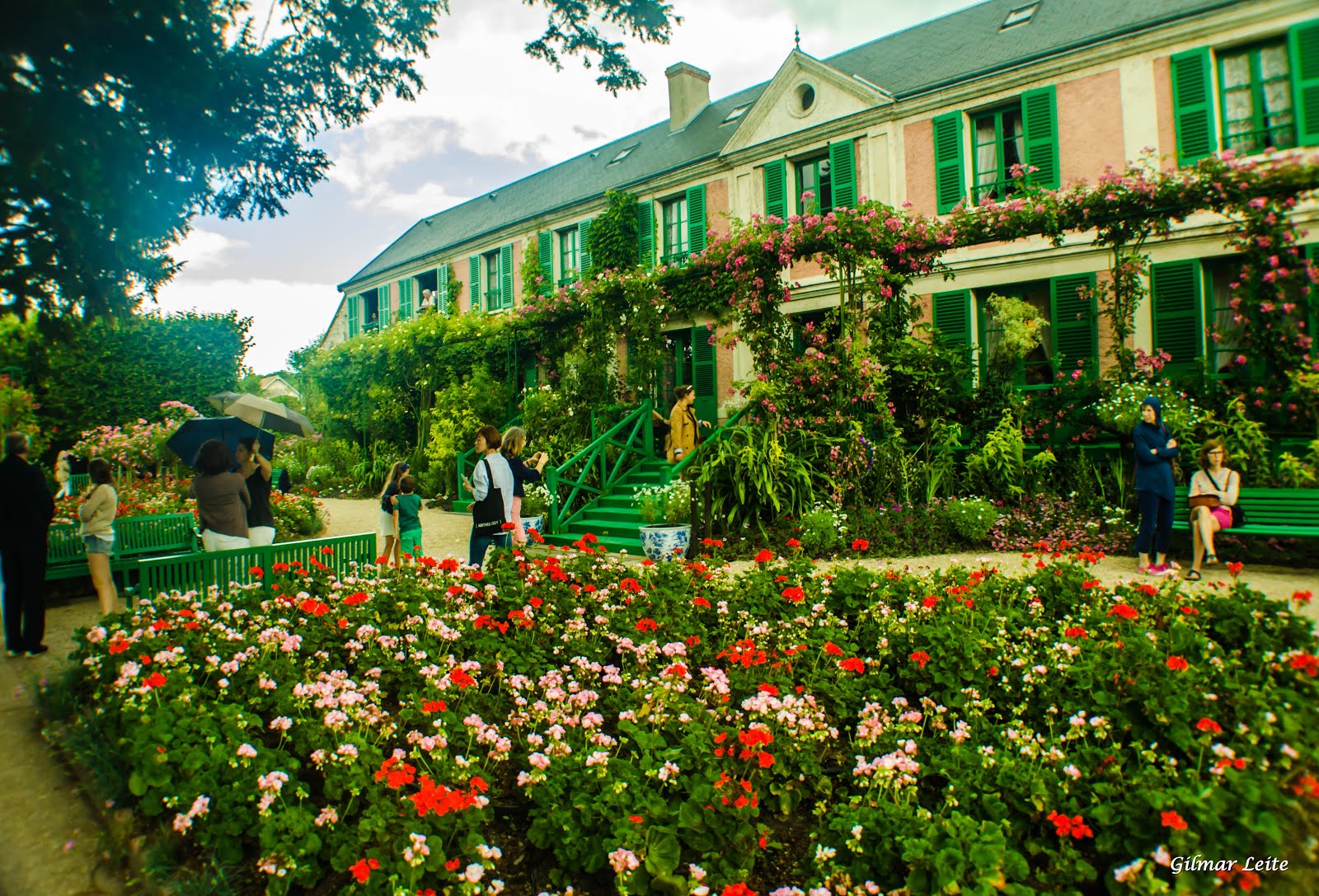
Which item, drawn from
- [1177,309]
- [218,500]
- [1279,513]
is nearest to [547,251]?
[1177,309]

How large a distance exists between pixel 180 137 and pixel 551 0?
243cm

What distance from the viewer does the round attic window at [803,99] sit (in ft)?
44.2

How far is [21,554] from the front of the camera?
205 inches

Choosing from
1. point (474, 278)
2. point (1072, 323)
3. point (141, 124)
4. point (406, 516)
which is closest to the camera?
point (141, 124)

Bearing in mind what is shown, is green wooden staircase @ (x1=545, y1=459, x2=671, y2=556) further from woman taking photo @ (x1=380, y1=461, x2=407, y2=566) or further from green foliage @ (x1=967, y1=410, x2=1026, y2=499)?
green foliage @ (x1=967, y1=410, x2=1026, y2=499)

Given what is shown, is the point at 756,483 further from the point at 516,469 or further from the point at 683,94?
the point at 683,94

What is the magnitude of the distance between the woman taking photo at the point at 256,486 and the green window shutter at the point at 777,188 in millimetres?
9744

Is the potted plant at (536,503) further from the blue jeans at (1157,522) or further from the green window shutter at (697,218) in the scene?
the blue jeans at (1157,522)

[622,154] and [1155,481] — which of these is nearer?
[1155,481]

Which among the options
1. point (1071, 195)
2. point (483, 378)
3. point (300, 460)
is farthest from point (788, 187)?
point (300, 460)

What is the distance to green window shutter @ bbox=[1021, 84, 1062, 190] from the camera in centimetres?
1112

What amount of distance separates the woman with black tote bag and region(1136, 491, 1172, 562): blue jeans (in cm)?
551

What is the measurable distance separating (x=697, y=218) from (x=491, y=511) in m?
10.3

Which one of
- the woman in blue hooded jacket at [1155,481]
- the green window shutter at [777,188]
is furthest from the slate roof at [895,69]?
the woman in blue hooded jacket at [1155,481]
